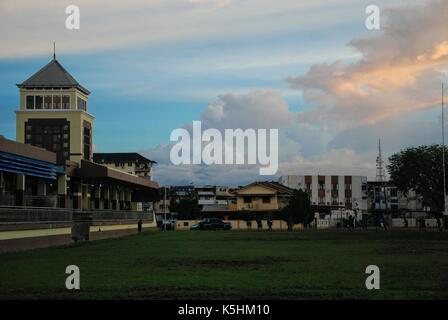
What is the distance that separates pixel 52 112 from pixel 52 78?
10.2ft

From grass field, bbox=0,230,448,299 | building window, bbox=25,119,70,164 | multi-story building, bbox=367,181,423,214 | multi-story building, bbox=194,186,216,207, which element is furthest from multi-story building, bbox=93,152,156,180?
grass field, bbox=0,230,448,299

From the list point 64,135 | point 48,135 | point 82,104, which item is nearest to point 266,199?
point 82,104

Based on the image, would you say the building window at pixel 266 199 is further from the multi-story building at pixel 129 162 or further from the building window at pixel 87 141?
the building window at pixel 87 141

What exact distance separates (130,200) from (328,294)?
75.2 meters

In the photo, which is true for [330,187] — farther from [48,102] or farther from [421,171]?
[48,102]

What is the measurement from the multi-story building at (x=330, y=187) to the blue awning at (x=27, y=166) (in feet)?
321

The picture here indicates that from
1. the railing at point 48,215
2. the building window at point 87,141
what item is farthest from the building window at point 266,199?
the railing at point 48,215

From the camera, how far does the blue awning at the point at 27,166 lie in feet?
127

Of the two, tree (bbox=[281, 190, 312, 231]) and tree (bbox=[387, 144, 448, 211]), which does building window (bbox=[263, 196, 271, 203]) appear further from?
tree (bbox=[281, 190, 312, 231])

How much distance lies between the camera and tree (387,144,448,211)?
310ft

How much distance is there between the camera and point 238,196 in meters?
109

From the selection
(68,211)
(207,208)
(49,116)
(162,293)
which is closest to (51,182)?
(68,211)

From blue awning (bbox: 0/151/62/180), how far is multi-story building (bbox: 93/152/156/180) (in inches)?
3365

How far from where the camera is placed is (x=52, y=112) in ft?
212
